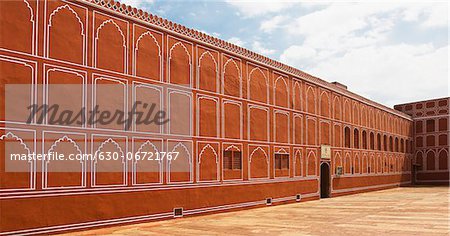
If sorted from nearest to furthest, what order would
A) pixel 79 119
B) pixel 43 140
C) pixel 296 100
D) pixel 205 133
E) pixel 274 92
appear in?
pixel 43 140 → pixel 79 119 → pixel 205 133 → pixel 274 92 → pixel 296 100

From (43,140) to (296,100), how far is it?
11438mm

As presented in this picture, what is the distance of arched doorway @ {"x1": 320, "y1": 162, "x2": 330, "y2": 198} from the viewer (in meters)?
20.1

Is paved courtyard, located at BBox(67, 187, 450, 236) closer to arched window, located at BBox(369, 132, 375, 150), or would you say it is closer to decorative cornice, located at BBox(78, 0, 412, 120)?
decorative cornice, located at BBox(78, 0, 412, 120)

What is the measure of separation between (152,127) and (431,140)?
2698 cm

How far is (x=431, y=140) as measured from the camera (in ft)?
106

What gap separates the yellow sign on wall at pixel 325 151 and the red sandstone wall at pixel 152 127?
11.5 inches

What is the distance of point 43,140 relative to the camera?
9203mm

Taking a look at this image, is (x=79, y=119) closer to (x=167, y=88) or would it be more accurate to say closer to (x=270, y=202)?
(x=167, y=88)

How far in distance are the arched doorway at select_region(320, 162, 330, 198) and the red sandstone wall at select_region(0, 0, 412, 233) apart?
16.9 inches

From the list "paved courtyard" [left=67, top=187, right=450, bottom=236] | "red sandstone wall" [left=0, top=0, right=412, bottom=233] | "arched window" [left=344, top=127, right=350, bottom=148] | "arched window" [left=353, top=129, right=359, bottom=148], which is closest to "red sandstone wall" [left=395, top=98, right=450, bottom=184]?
"arched window" [left=353, top=129, right=359, bottom=148]

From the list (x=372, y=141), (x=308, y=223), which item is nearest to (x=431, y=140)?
(x=372, y=141)

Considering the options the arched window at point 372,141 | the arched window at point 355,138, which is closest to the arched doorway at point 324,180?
the arched window at point 355,138

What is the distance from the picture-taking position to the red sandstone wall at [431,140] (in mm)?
31562

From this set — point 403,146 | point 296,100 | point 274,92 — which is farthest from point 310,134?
point 403,146
